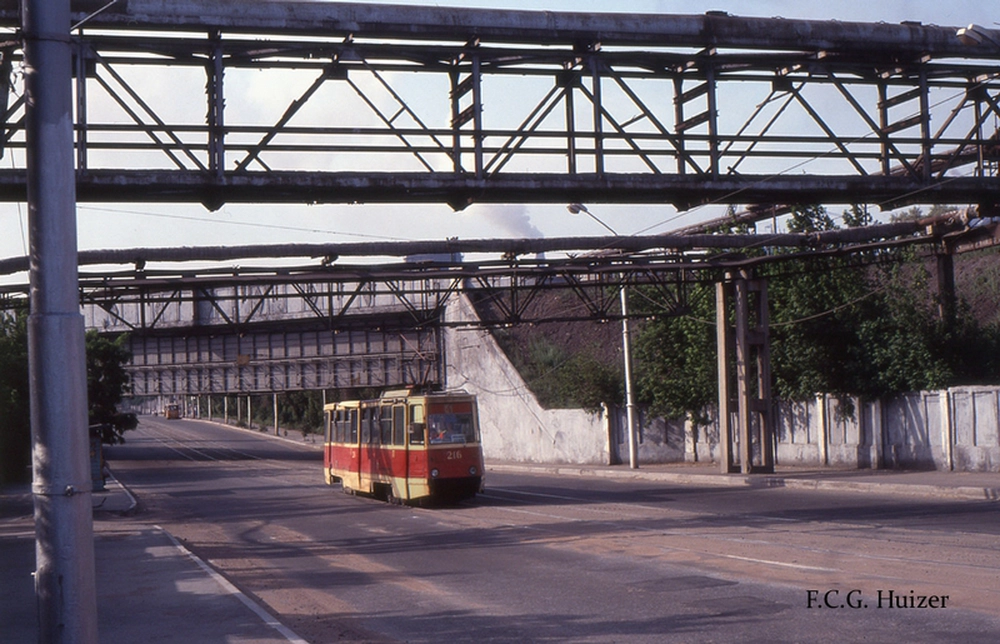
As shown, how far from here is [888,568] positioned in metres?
12.3

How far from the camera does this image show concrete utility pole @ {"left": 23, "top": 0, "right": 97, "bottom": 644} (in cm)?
527

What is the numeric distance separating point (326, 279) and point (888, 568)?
1972 cm

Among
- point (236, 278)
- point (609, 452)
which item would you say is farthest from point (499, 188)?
point (609, 452)

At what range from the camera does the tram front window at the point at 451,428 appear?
2653cm

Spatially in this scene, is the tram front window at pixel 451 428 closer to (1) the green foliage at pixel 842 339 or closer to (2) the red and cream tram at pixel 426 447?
(2) the red and cream tram at pixel 426 447

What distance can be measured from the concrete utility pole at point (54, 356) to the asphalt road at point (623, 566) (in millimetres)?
5115

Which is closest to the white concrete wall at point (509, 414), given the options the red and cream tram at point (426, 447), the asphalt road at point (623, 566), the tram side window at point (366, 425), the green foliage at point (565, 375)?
the green foliage at point (565, 375)

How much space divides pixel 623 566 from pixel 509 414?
41015 millimetres

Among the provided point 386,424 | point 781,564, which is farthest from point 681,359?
point 781,564

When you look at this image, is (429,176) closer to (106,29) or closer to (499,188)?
(499,188)

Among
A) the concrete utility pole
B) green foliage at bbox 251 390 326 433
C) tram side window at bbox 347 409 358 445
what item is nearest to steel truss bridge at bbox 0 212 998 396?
tram side window at bbox 347 409 358 445

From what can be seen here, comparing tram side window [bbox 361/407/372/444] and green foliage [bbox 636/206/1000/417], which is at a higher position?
green foliage [bbox 636/206/1000/417]

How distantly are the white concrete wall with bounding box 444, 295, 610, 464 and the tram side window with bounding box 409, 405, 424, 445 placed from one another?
63.6ft

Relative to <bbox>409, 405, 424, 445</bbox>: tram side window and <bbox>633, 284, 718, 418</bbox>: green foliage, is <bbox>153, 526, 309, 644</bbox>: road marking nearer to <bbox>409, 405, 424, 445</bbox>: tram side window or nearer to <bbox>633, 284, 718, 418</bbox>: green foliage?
<bbox>409, 405, 424, 445</bbox>: tram side window
